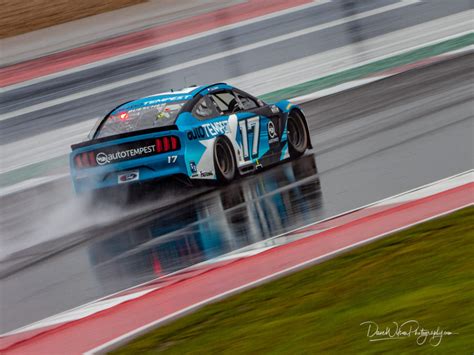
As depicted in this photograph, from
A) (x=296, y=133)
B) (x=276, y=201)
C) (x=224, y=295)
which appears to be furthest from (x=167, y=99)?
(x=224, y=295)


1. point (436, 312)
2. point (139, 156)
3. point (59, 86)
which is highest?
point (59, 86)

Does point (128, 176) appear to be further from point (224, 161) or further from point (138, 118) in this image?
point (224, 161)

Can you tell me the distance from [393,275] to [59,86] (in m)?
15.7

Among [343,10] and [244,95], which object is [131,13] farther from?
[244,95]

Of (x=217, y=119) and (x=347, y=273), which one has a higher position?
(x=217, y=119)

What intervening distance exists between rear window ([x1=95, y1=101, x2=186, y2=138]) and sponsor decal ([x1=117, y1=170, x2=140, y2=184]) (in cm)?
57

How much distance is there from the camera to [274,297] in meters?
7.52

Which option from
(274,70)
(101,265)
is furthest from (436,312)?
(274,70)

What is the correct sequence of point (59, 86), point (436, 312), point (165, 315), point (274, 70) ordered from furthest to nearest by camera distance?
1. point (59, 86)
2. point (274, 70)
3. point (165, 315)
4. point (436, 312)

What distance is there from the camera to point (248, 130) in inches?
485

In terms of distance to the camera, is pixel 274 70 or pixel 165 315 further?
pixel 274 70

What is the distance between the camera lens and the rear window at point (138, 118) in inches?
456

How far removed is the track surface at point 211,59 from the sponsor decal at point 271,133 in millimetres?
6986

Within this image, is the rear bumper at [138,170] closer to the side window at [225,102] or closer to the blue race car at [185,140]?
the blue race car at [185,140]
